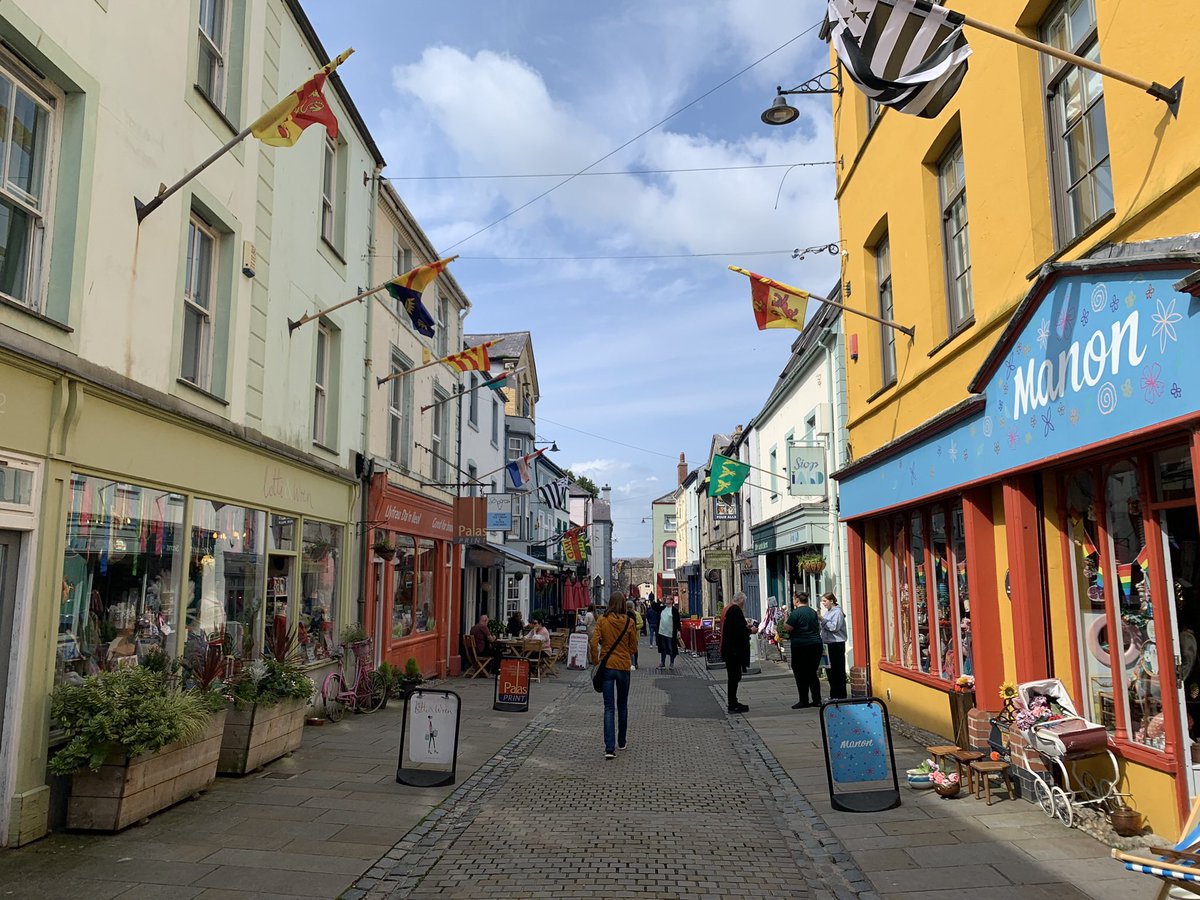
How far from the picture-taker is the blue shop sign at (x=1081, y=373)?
5.22 meters

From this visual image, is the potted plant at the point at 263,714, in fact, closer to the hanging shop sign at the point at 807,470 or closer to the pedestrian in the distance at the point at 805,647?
the pedestrian in the distance at the point at 805,647

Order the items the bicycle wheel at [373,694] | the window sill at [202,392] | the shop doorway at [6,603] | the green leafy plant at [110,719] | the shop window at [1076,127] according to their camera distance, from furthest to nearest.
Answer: the bicycle wheel at [373,694] → the window sill at [202,392] → the shop window at [1076,127] → the green leafy plant at [110,719] → the shop doorway at [6,603]

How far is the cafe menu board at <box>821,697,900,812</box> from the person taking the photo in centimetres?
740

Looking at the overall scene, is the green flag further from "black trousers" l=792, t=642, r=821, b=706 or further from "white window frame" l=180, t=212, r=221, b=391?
"white window frame" l=180, t=212, r=221, b=391

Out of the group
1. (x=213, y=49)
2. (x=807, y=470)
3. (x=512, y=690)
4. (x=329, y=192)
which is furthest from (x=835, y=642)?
(x=213, y=49)

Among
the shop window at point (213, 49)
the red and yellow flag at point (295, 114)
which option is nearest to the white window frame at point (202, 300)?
the shop window at point (213, 49)

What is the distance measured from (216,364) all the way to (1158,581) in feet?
29.1

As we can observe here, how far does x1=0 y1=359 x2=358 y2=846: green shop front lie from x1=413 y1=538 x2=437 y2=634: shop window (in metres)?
6.24

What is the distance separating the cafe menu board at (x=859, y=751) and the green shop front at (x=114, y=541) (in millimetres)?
5933

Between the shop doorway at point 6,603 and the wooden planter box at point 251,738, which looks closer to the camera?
the shop doorway at point 6,603

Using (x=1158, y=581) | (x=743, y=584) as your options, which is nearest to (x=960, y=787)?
(x=1158, y=581)

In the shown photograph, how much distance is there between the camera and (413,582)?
17.6 m

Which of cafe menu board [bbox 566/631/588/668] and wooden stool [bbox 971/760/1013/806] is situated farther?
cafe menu board [bbox 566/631/588/668]

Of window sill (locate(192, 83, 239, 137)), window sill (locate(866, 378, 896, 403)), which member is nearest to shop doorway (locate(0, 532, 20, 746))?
window sill (locate(192, 83, 239, 137))
